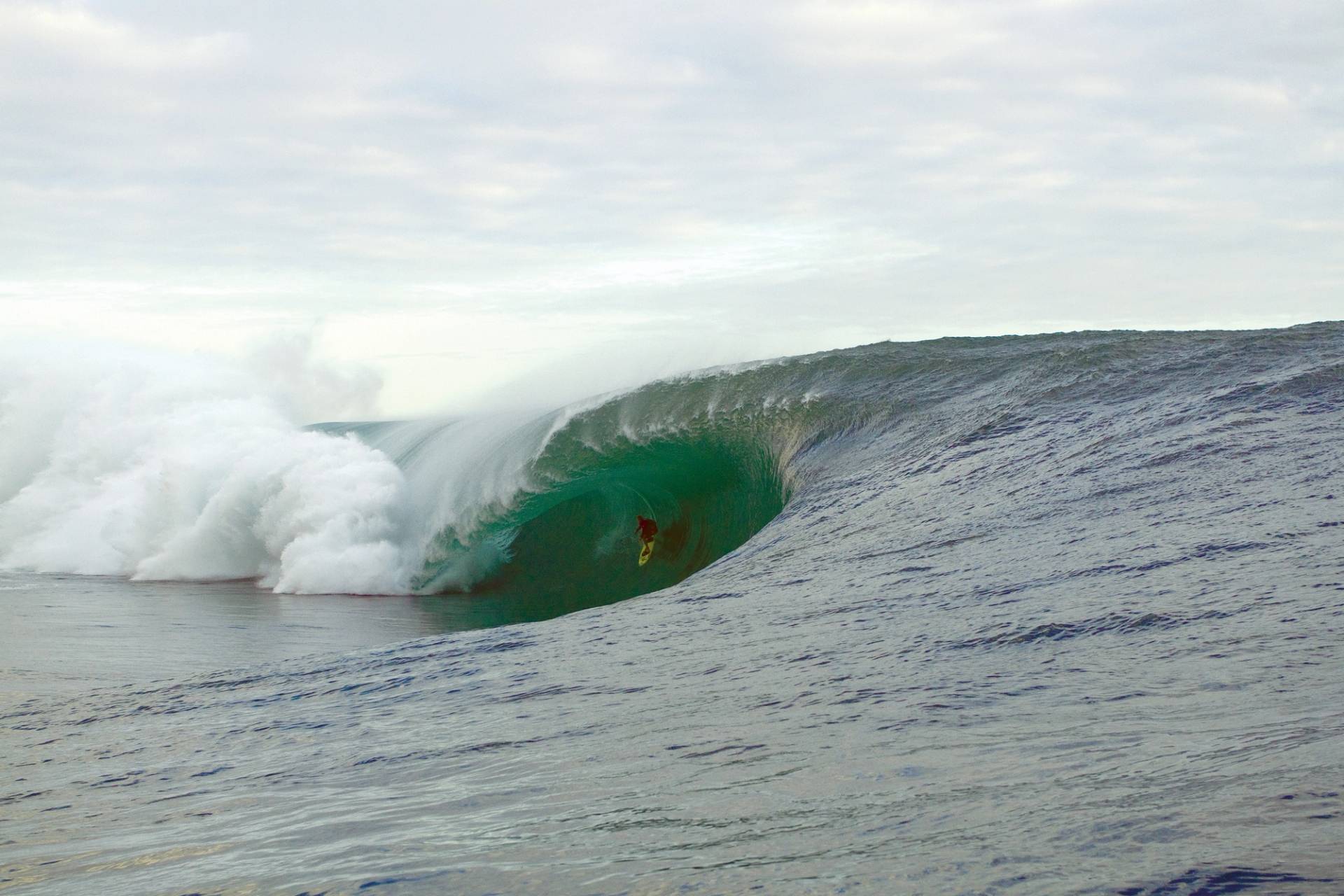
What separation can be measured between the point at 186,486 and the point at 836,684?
43.7 ft

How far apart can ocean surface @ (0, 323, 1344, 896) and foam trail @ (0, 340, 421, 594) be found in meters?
1.44

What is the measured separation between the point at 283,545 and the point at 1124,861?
514 inches

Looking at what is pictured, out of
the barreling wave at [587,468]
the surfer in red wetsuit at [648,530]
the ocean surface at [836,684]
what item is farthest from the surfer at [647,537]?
the ocean surface at [836,684]

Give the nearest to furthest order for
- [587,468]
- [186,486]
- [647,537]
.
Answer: [647,537] < [587,468] < [186,486]

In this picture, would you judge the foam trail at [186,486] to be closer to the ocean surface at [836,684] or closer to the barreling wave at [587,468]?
the barreling wave at [587,468]

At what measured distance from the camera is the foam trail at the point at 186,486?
13609mm

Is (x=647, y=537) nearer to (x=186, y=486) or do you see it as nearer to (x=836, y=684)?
(x=186, y=486)

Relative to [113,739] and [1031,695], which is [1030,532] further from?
[113,739]

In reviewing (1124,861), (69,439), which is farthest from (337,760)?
(69,439)

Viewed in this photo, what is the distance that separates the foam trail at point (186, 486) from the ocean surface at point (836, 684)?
144cm

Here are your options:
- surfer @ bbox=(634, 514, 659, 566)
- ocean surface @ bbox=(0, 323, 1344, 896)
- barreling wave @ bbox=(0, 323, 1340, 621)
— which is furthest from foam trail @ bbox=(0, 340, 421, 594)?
surfer @ bbox=(634, 514, 659, 566)

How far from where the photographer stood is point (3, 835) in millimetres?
3340

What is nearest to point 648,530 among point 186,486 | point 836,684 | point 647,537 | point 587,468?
point 647,537

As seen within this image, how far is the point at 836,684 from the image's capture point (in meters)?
4.04
